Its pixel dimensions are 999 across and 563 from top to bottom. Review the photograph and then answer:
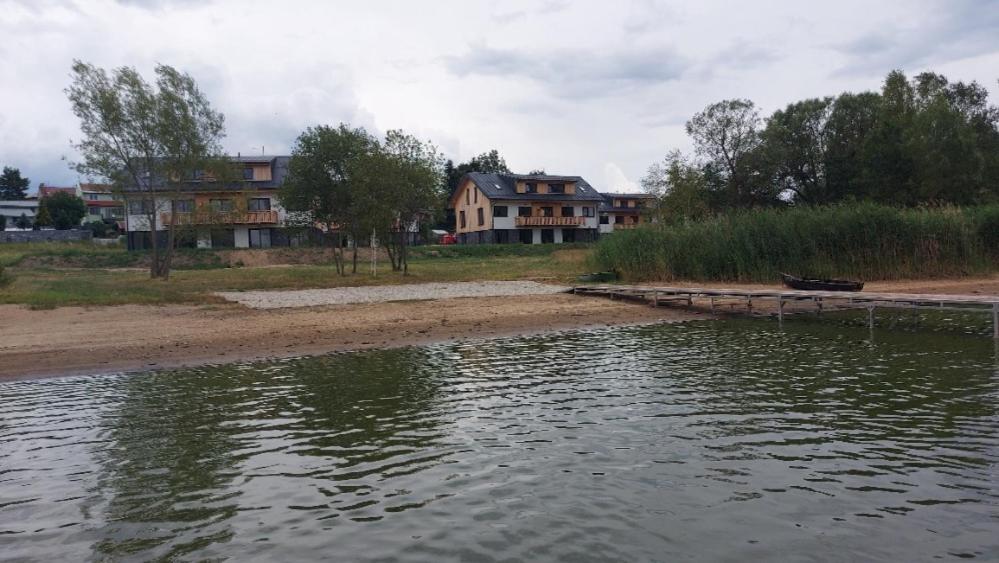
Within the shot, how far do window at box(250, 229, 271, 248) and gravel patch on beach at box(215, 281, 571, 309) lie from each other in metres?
38.6

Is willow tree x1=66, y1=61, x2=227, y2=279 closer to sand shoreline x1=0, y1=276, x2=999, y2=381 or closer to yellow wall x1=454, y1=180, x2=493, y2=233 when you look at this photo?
sand shoreline x1=0, y1=276, x2=999, y2=381

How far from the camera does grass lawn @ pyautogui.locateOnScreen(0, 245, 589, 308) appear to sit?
2513 cm

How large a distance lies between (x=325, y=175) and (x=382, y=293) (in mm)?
11438

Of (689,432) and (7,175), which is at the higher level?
(7,175)

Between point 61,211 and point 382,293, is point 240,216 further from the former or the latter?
point 61,211

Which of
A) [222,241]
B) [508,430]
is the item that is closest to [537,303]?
[508,430]

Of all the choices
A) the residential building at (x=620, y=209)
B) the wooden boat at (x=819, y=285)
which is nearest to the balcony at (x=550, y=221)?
the residential building at (x=620, y=209)

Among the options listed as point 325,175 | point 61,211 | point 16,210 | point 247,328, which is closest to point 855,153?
point 325,175

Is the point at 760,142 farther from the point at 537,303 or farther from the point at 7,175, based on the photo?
the point at 7,175

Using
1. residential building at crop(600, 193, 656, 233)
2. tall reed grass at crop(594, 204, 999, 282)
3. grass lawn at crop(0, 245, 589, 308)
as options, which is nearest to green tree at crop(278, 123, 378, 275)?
grass lawn at crop(0, 245, 589, 308)

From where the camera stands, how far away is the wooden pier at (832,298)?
17.2 m

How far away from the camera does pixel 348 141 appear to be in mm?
37719

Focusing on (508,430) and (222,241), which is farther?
(222,241)

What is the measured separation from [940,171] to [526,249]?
32.9 meters
